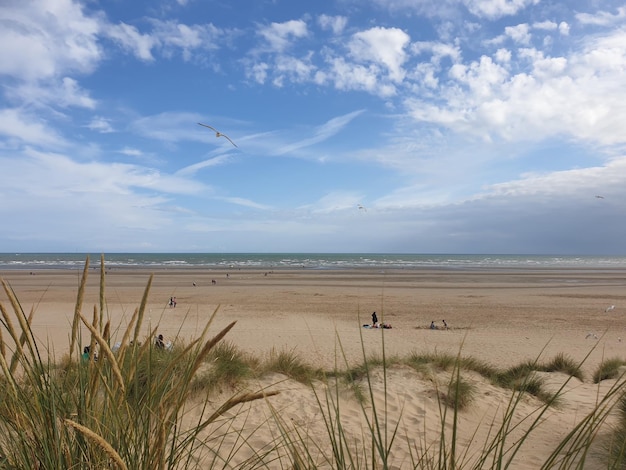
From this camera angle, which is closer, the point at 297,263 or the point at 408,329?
the point at 408,329

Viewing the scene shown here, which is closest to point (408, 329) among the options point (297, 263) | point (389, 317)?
point (389, 317)

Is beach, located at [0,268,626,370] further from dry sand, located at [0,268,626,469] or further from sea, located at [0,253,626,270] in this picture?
sea, located at [0,253,626,270]

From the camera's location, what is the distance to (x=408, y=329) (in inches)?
682

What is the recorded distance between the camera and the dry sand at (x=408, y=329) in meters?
5.79

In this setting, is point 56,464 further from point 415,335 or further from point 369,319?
point 369,319

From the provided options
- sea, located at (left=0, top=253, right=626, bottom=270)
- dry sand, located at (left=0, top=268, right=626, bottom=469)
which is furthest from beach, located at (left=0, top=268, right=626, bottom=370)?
sea, located at (left=0, top=253, right=626, bottom=270)

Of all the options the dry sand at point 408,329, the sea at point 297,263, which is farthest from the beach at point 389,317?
the sea at point 297,263

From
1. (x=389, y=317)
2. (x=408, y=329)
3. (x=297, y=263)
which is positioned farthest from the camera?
(x=297, y=263)

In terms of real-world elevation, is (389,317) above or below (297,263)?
below

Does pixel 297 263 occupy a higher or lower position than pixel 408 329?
higher

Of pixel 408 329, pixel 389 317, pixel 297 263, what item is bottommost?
pixel 389 317

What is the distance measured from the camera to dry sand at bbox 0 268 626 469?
5.79 meters

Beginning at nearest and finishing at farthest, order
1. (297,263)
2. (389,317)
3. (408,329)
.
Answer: (408,329)
(389,317)
(297,263)

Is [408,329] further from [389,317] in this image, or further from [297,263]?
[297,263]
